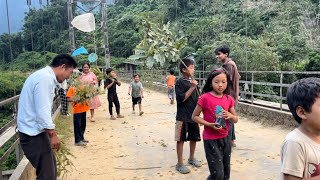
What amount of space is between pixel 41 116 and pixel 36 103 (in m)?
0.12

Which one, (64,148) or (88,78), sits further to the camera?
(88,78)

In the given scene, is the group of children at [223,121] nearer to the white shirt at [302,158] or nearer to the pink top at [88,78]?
the white shirt at [302,158]

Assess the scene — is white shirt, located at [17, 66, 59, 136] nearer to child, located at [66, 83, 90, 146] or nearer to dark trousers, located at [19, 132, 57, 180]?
dark trousers, located at [19, 132, 57, 180]

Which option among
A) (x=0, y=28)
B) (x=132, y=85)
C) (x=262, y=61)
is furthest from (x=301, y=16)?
(x=0, y=28)

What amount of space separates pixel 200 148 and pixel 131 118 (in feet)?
13.6

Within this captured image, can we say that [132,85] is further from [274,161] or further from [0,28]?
[0,28]

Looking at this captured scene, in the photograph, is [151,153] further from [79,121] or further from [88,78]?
[88,78]

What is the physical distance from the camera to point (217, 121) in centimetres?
338

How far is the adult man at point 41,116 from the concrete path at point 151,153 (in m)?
1.56

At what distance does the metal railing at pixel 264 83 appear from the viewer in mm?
7754

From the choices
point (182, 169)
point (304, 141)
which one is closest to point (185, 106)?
point (182, 169)

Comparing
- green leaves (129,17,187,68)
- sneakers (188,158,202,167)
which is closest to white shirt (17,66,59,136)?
green leaves (129,17,187,68)

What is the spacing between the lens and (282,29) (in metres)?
20.7

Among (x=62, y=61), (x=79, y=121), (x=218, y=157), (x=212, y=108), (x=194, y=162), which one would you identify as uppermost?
(x=62, y=61)
